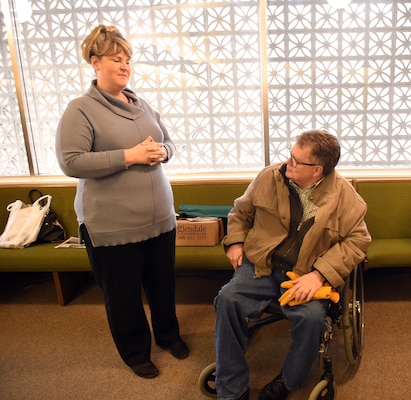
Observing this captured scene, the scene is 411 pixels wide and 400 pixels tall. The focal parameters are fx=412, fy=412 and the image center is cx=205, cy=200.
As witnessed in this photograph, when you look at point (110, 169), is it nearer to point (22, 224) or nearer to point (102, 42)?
point (102, 42)

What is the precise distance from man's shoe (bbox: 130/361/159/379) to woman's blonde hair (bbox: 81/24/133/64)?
1.41 meters

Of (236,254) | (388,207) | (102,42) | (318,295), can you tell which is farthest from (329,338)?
(102,42)

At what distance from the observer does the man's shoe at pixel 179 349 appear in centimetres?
209

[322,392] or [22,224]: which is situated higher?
[22,224]

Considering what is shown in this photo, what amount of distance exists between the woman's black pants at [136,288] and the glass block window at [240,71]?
1305mm

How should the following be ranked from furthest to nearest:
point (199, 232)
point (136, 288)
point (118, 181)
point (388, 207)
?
point (388, 207), point (199, 232), point (136, 288), point (118, 181)

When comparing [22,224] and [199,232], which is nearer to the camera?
[199,232]

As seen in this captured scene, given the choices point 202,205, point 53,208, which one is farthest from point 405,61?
point 53,208

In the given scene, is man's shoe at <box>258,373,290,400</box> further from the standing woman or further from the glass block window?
the glass block window

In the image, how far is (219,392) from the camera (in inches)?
64.6

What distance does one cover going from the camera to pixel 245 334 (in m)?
Answer: 1.67

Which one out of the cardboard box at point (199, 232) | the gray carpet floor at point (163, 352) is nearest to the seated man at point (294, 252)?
the gray carpet floor at point (163, 352)

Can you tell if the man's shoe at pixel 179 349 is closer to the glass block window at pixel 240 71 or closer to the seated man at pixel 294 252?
the seated man at pixel 294 252

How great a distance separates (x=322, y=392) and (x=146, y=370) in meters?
0.81
